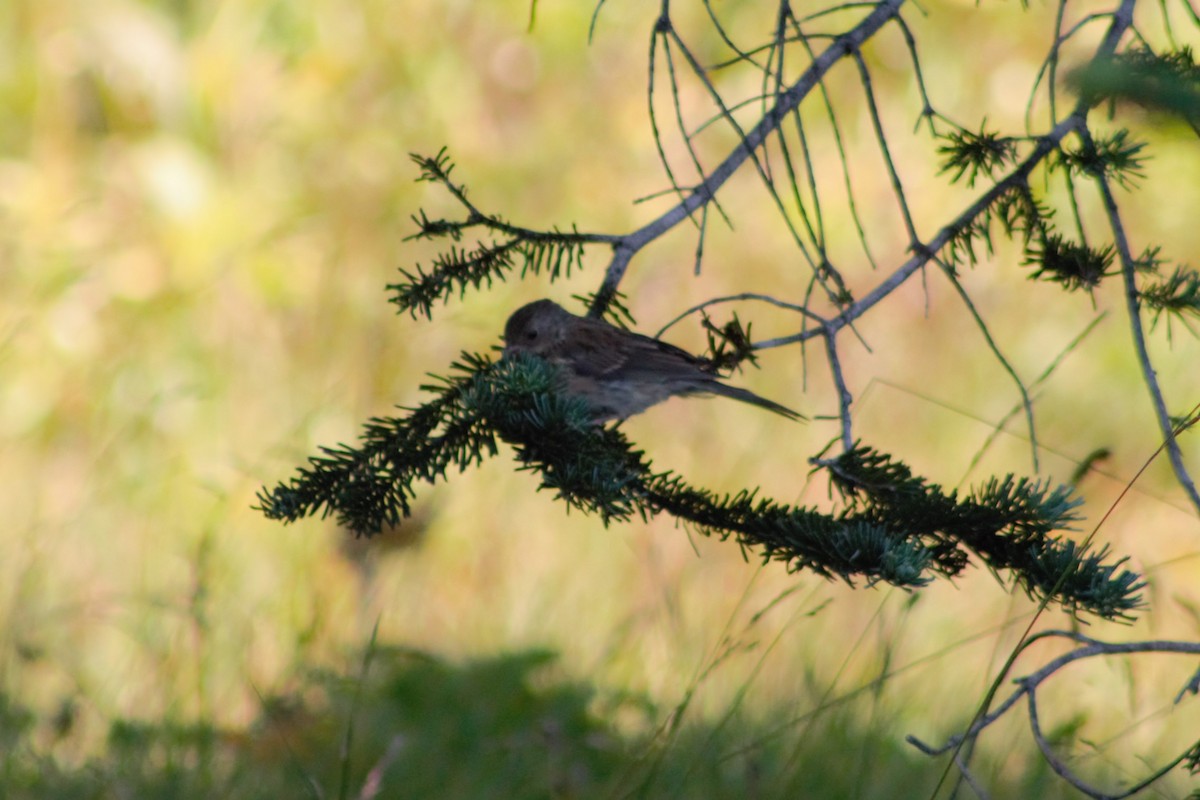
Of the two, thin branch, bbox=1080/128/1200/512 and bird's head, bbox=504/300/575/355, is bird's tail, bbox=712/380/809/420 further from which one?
thin branch, bbox=1080/128/1200/512

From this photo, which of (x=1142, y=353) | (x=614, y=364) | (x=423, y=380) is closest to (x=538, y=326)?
(x=614, y=364)

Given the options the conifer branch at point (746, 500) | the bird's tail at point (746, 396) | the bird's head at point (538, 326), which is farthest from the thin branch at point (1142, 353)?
the bird's head at point (538, 326)

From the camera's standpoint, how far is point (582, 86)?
6805 mm

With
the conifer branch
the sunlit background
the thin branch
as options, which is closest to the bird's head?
the sunlit background

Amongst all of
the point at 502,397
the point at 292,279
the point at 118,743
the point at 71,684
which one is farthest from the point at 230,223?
the point at 502,397

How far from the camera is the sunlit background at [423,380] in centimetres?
391

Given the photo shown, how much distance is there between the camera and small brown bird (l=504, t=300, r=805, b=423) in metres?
3.66

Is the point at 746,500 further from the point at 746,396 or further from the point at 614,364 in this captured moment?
the point at 614,364

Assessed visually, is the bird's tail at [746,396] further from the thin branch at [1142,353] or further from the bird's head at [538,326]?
the thin branch at [1142,353]

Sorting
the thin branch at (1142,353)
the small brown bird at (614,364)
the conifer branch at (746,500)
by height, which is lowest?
the conifer branch at (746,500)

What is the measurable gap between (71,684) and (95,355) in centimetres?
200

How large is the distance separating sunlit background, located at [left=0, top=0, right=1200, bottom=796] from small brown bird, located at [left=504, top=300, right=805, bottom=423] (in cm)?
70

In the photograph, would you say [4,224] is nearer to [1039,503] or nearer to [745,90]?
[745,90]

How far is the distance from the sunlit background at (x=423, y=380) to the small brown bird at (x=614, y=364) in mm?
703
